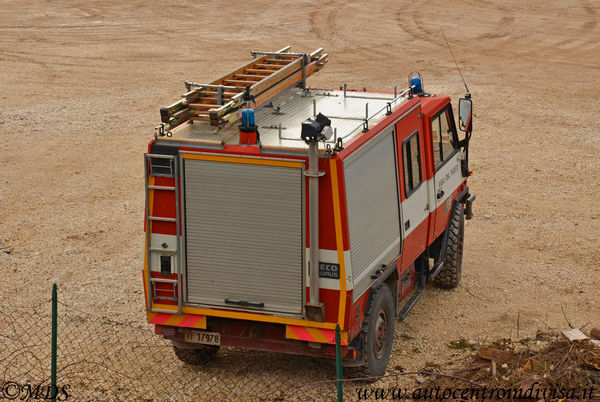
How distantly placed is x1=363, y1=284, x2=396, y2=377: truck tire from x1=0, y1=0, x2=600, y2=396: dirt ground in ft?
1.25

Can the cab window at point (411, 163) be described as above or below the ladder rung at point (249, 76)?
below

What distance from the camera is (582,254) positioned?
533 inches

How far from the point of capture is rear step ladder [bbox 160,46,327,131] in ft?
30.2

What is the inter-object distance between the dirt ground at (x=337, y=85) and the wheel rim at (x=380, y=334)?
42cm

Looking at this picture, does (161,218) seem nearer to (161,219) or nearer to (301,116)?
(161,219)

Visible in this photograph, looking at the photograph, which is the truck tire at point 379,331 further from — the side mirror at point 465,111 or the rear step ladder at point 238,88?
the side mirror at point 465,111

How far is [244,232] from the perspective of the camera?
875 centimetres

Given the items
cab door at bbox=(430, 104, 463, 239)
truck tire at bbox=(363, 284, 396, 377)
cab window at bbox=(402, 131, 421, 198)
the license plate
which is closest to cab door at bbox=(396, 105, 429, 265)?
cab window at bbox=(402, 131, 421, 198)

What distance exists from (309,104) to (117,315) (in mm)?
3595

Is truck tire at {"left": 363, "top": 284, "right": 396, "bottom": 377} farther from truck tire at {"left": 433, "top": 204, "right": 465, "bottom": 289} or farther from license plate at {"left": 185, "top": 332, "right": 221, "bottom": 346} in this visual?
truck tire at {"left": 433, "top": 204, "right": 465, "bottom": 289}

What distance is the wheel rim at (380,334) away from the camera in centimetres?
965

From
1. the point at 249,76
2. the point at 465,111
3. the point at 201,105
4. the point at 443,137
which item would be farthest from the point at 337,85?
the point at 201,105

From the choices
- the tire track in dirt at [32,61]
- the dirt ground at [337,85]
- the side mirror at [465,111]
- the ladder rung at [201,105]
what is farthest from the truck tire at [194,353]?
the tire track in dirt at [32,61]

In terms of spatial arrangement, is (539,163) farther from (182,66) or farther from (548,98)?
(182,66)
